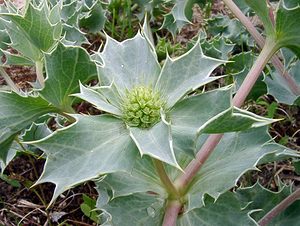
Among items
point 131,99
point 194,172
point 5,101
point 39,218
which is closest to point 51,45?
point 5,101

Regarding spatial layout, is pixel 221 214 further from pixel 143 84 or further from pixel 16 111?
pixel 16 111

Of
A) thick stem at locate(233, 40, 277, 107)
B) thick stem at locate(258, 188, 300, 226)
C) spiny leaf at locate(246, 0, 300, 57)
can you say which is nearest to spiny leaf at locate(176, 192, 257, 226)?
thick stem at locate(258, 188, 300, 226)

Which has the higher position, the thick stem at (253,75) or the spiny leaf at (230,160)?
the thick stem at (253,75)

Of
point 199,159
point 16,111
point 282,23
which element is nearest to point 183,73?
point 199,159

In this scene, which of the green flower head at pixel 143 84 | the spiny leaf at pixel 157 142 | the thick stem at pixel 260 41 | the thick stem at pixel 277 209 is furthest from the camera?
the thick stem at pixel 260 41

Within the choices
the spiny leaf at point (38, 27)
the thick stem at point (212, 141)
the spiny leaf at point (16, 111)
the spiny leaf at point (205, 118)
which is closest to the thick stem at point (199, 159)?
the thick stem at point (212, 141)

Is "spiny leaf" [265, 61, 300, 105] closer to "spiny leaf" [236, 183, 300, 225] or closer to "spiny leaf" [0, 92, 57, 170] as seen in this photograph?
"spiny leaf" [236, 183, 300, 225]

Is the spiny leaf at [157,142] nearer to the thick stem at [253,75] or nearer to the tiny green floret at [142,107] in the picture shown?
the tiny green floret at [142,107]
